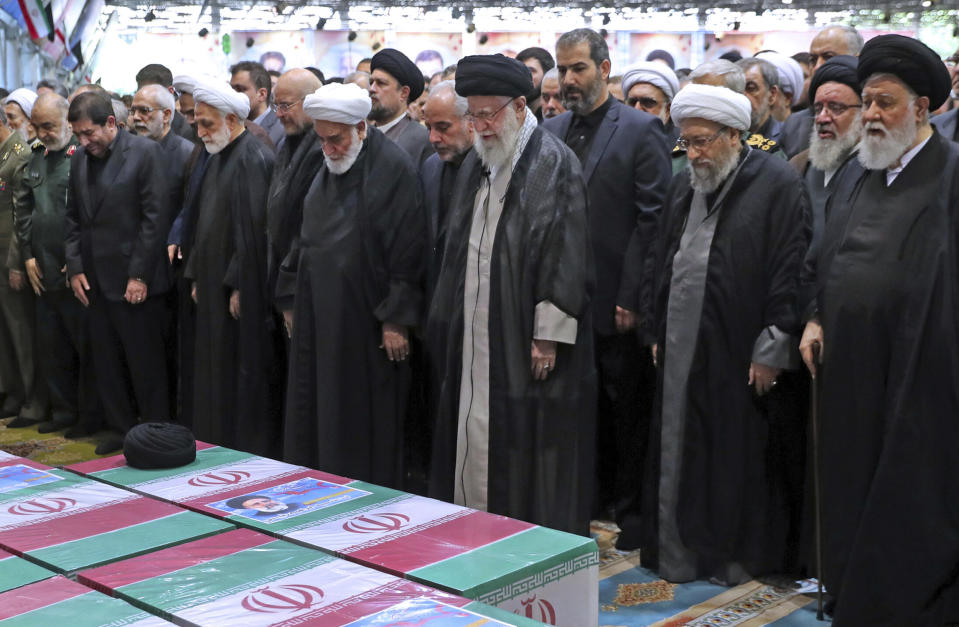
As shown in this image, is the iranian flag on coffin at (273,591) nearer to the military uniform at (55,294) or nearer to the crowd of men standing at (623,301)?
the crowd of men standing at (623,301)

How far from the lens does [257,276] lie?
525 cm

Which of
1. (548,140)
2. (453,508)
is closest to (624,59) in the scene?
(548,140)

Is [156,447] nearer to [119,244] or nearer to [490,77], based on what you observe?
[490,77]

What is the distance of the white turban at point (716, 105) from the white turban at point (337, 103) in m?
1.38

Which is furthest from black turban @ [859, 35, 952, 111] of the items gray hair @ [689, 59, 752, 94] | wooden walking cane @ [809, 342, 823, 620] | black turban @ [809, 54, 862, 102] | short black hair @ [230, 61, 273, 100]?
short black hair @ [230, 61, 273, 100]

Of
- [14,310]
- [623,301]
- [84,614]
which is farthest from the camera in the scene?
[14,310]

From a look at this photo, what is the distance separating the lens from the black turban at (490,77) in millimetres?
3822

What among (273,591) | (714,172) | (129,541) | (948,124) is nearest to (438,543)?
(273,591)

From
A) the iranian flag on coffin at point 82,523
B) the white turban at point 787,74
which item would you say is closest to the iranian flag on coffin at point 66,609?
the iranian flag on coffin at point 82,523

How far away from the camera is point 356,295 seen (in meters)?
4.58

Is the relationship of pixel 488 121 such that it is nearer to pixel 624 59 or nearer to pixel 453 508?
pixel 453 508

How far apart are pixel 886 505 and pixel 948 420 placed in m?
0.32

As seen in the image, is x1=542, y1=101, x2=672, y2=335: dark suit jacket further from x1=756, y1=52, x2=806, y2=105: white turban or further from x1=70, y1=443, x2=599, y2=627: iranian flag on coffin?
x1=70, y1=443, x2=599, y2=627: iranian flag on coffin

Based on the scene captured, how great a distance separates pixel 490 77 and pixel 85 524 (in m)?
2.15
